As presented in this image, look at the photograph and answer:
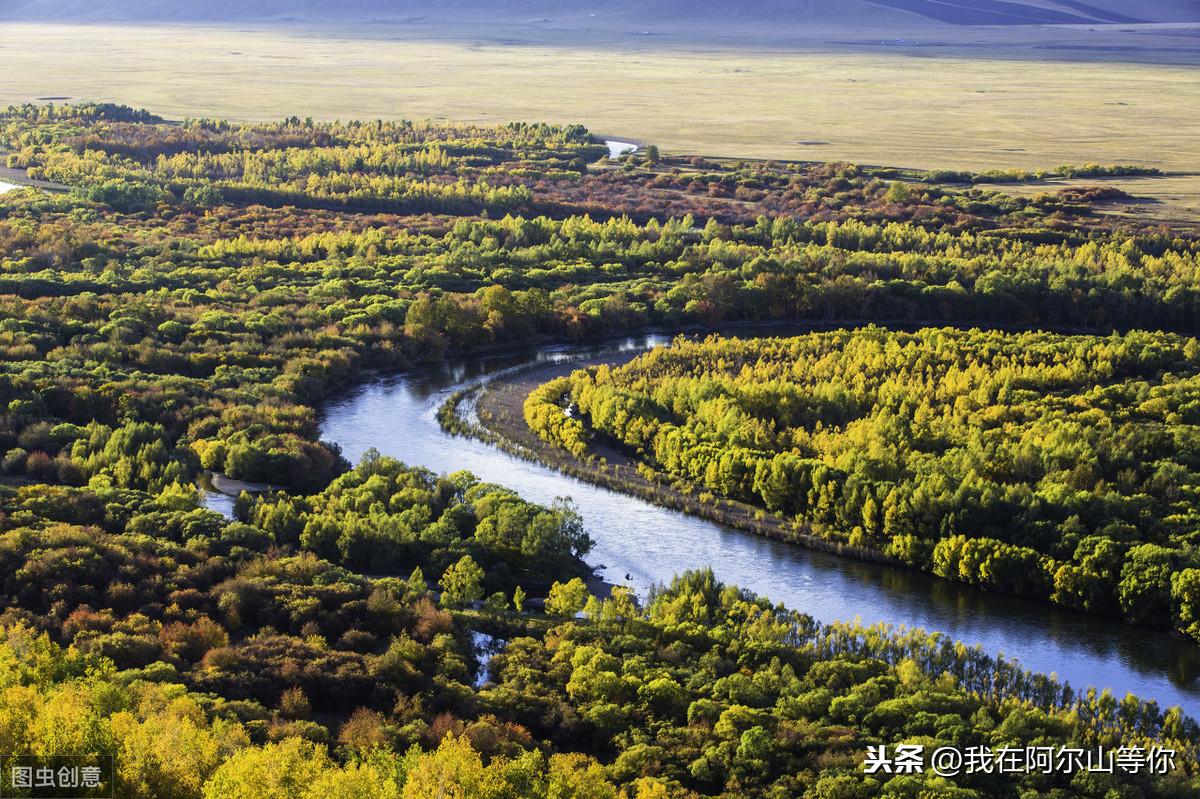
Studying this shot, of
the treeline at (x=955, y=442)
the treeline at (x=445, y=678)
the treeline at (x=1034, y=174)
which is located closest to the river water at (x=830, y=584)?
the treeline at (x=955, y=442)

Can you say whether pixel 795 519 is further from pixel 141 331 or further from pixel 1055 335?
pixel 141 331

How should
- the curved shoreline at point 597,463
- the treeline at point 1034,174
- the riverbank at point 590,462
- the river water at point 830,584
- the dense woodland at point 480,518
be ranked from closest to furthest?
the dense woodland at point 480,518, the river water at point 830,584, the curved shoreline at point 597,463, the riverbank at point 590,462, the treeline at point 1034,174

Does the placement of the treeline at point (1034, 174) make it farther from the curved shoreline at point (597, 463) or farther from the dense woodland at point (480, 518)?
the curved shoreline at point (597, 463)

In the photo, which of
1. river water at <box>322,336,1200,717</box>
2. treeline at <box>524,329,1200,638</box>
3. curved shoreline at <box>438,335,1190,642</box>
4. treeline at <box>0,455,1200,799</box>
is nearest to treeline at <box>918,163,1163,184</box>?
treeline at <box>524,329,1200,638</box>

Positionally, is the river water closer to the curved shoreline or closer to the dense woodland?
the curved shoreline

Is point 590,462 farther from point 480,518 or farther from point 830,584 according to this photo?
point 830,584

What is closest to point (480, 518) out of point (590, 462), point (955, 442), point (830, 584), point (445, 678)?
point (590, 462)

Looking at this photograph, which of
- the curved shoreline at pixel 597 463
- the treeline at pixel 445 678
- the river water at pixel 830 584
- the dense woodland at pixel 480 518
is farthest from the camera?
the curved shoreline at pixel 597 463
